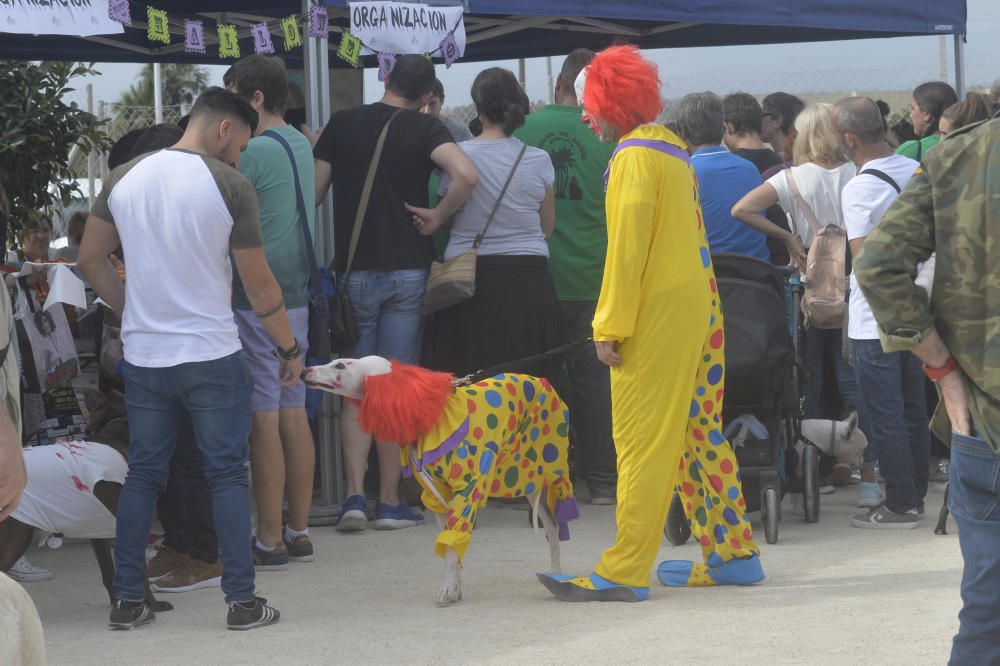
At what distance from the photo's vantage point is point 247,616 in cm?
501

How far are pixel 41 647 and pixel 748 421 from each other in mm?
4583

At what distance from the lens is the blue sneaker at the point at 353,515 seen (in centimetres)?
675

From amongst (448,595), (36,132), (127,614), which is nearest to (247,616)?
(127,614)

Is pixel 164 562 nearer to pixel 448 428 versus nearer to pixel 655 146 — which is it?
pixel 448 428

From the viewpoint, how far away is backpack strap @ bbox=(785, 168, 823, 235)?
7.12 meters

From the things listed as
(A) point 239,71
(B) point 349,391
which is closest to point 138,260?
(B) point 349,391

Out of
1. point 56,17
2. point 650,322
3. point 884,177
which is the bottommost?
point 650,322

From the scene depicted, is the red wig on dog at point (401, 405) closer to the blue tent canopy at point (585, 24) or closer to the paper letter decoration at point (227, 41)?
the paper letter decoration at point (227, 41)

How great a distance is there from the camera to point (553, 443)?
5566 mm

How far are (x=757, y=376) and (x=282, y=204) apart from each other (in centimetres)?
229

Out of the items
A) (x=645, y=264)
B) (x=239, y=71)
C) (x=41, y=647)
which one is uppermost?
(x=239, y=71)

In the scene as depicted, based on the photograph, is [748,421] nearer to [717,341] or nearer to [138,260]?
[717,341]

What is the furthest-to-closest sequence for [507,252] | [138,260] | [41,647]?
1. [507,252]
2. [138,260]
3. [41,647]

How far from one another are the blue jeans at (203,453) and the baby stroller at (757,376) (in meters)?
2.17
